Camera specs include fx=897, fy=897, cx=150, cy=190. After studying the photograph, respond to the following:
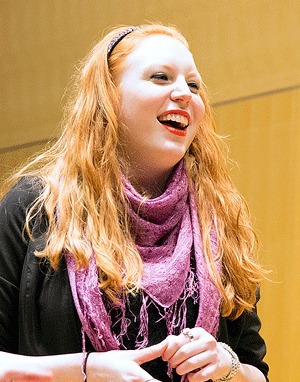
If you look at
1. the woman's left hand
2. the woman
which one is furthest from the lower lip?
the woman's left hand

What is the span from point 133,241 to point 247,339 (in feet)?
1.02

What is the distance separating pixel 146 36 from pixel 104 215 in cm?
36

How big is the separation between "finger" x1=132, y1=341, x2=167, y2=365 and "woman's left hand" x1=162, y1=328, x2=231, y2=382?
0.01 metres

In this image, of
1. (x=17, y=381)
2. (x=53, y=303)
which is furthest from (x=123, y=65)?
(x=17, y=381)

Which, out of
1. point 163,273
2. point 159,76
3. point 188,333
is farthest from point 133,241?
point 159,76

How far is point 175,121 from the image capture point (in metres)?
1.57

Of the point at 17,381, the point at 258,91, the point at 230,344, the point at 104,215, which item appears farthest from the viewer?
the point at 258,91

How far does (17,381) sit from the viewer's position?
1.40 meters

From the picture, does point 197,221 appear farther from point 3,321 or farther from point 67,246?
point 3,321

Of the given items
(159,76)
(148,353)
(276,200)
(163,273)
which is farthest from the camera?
(276,200)

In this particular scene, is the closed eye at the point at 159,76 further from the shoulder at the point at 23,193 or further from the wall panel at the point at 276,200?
the wall panel at the point at 276,200

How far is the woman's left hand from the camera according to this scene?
1.39 metres

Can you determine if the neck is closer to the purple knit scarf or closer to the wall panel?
the purple knit scarf

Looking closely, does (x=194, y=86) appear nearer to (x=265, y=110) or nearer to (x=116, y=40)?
(x=116, y=40)
